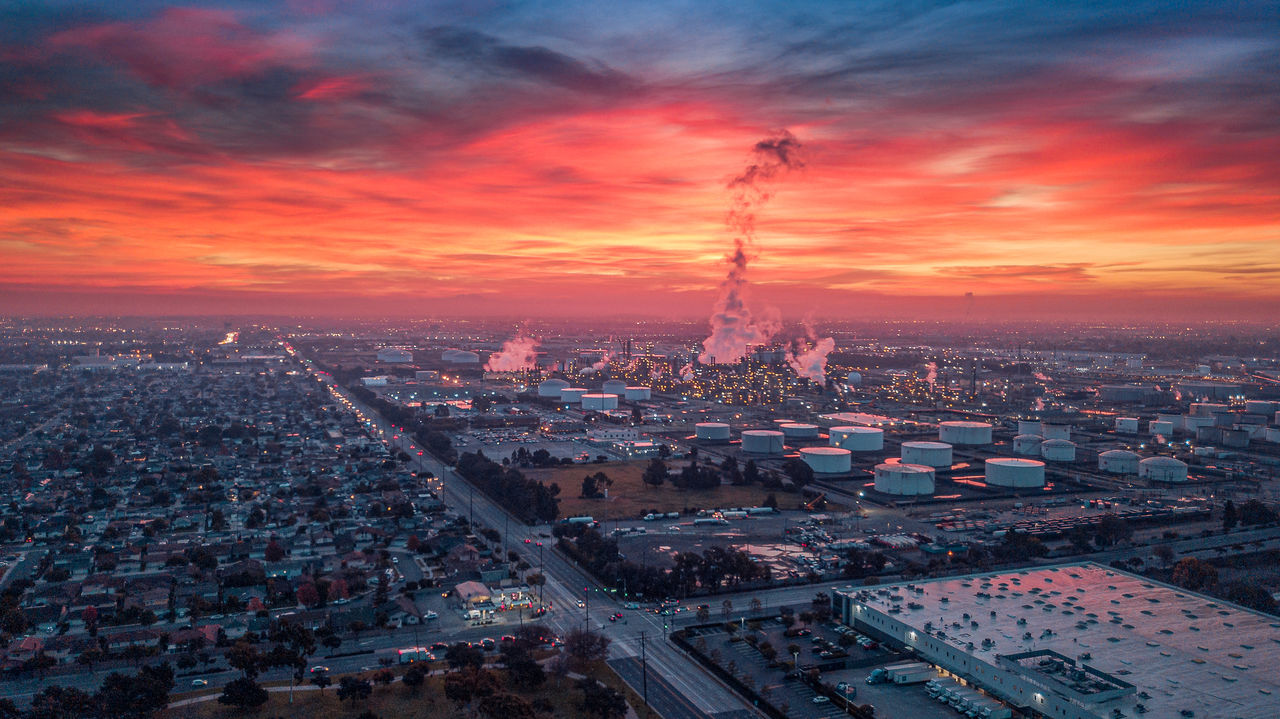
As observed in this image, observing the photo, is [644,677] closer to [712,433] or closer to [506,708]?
[506,708]

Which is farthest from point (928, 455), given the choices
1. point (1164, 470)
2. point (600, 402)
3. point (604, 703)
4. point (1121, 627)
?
point (604, 703)

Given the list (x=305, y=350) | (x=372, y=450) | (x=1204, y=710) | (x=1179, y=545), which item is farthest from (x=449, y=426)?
(x=305, y=350)

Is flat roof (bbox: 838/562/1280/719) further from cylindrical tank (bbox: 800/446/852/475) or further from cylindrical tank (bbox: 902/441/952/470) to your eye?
cylindrical tank (bbox: 902/441/952/470)

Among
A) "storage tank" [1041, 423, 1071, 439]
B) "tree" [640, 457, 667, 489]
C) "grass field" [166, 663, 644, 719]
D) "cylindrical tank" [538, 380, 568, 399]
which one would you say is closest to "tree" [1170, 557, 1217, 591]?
"grass field" [166, 663, 644, 719]

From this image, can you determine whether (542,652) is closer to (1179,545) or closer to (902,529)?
(902,529)

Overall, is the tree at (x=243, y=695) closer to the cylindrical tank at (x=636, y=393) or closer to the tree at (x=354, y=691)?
the tree at (x=354, y=691)

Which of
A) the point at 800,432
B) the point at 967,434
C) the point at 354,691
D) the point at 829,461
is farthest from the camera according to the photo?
the point at 800,432

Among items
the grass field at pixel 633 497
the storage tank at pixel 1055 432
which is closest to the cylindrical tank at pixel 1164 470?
the storage tank at pixel 1055 432
